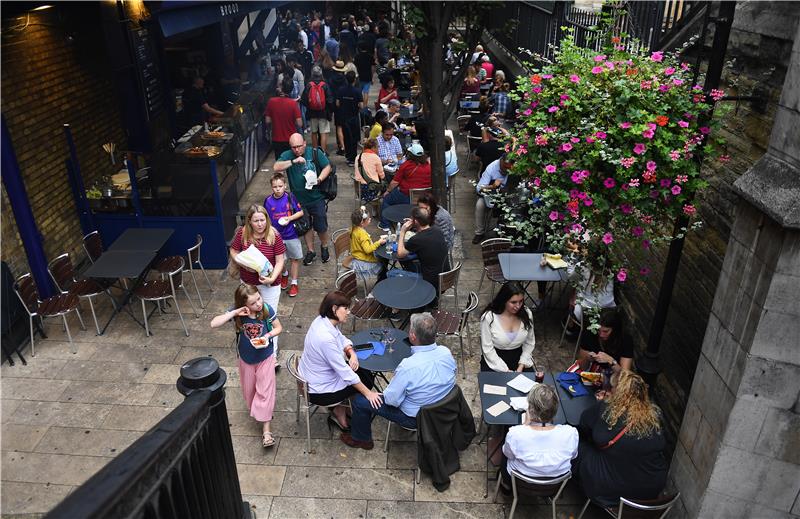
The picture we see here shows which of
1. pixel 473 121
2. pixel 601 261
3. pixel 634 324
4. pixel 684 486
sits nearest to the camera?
pixel 684 486

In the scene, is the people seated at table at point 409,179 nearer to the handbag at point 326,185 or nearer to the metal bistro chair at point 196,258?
the handbag at point 326,185

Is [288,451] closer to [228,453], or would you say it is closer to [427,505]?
[427,505]

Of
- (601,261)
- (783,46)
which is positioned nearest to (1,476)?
(601,261)

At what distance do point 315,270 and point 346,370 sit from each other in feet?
13.1

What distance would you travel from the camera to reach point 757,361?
3766 mm

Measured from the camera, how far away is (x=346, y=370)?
5.43 m

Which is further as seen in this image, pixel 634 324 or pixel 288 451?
pixel 634 324

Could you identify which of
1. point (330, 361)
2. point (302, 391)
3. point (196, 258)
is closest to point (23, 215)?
point (196, 258)

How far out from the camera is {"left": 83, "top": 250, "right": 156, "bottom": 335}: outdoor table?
288 inches

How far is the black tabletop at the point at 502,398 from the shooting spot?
5.10m

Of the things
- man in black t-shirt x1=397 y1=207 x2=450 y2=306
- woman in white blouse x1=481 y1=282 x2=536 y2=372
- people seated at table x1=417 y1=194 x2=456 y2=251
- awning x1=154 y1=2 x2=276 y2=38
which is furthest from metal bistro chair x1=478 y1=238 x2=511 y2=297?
awning x1=154 y1=2 x2=276 y2=38

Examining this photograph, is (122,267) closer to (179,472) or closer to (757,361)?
(179,472)

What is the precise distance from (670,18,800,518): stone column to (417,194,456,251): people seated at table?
3.72 metres

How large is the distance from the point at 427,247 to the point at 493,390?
88.2 inches
